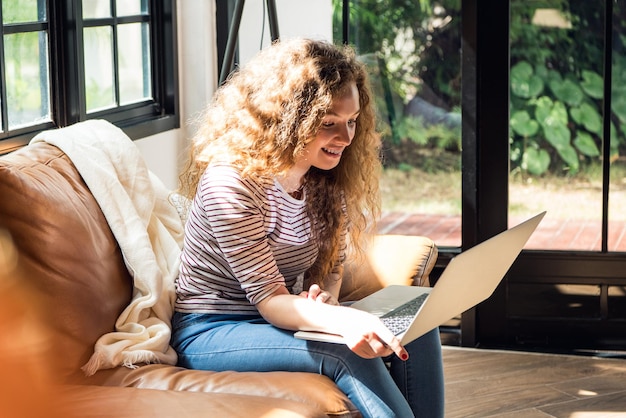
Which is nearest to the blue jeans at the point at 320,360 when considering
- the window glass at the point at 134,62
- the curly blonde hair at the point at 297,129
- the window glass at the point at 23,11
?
the curly blonde hair at the point at 297,129

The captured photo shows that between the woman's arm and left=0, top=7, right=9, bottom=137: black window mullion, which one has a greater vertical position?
left=0, top=7, right=9, bottom=137: black window mullion

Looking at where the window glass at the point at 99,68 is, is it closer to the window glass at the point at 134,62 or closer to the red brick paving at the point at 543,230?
the window glass at the point at 134,62

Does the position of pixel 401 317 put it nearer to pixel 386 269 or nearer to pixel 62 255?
pixel 386 269

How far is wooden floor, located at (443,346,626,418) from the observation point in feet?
9.62

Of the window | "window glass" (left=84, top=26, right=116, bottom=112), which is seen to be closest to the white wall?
the window

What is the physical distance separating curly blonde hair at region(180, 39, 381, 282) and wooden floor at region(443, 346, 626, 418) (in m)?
0.91

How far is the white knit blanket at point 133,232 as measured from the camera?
78.7 inches

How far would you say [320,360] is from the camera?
1944mm

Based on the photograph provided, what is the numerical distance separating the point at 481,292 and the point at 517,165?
1.53m

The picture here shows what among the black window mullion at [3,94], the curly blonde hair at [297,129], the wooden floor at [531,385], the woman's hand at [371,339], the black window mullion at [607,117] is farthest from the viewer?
the black window mullion at [607,117]

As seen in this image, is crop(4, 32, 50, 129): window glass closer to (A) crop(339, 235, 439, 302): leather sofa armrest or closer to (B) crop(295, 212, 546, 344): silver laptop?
(A) crop(339, 235, 439, 302): leather sofa armrest

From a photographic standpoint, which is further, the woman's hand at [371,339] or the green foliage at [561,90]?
the green foliage at [561,90]

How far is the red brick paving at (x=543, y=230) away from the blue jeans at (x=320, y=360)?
4.56ft

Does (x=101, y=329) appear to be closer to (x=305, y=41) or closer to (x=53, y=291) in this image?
(x=53, y=291)
